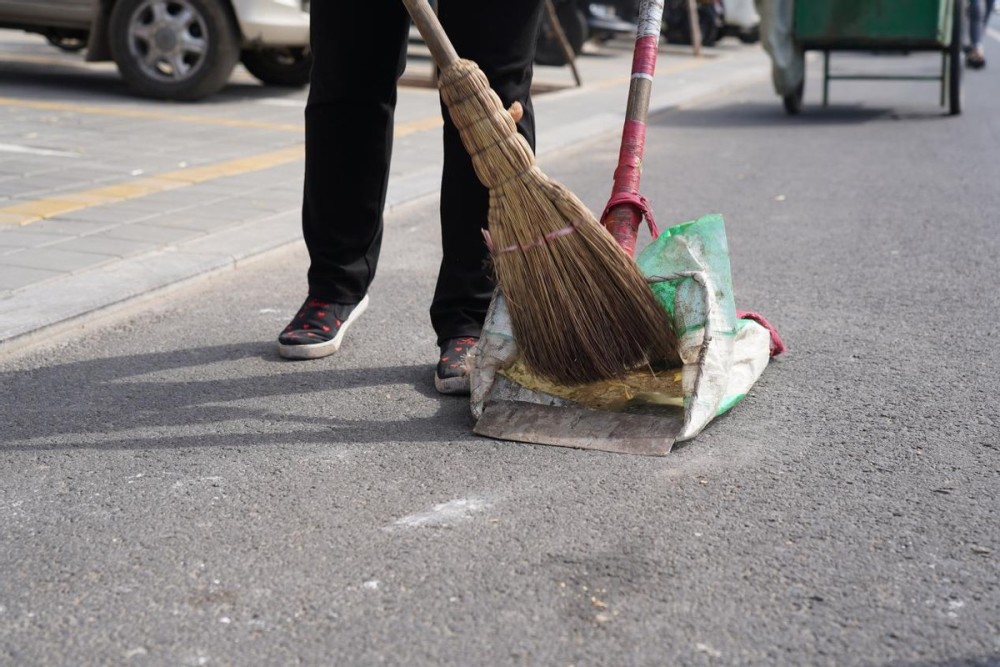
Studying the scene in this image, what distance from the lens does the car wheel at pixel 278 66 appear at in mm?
9387

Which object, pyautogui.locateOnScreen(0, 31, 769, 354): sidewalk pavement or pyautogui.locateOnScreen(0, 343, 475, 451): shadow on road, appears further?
pyautogui.locateOnScreen(0, 31, 769, 354): sidewalk pavement

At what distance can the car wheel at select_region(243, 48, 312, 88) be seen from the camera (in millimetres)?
9387

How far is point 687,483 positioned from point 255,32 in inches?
249

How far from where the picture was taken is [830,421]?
2904mm

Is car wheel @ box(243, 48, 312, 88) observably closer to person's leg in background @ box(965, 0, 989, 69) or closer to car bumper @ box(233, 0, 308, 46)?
car bumper @ box(233, 0, 308, 46)

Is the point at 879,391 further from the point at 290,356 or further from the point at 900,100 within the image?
the point at 900,100

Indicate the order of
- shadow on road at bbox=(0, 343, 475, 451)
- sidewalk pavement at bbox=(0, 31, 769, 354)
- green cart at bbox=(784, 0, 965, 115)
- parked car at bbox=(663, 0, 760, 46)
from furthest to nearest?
1. parked car at bbox=(663, 0, 760, 46)
2. green cart at bbox=(784, 0, 965, 115)
3. sidewalk pavement at bbox=(0, 31, 769, 354)
4. shadow on road at bbox=(0, 343, 475, 451)

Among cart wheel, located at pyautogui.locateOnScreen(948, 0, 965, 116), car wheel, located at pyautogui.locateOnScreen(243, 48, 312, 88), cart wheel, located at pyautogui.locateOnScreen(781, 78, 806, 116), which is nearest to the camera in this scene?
cart wheel, located at pyautogui.locateOnScreen(948, 0, 965, 116)

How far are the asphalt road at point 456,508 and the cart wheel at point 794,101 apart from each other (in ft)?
19.7

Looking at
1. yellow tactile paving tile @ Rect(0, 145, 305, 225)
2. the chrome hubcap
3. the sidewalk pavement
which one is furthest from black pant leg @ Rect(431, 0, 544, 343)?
the chrome hubcap

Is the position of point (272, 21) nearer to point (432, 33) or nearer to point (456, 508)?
point (432, 33)

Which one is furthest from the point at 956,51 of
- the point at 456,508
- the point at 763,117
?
the point at 456,508

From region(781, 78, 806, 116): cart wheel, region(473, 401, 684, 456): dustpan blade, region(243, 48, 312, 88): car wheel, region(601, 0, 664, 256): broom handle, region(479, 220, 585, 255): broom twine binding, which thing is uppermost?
region(601, 0, 664, 256): broom handle

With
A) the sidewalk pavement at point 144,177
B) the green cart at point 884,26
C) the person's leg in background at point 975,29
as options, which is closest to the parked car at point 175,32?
the sidewalk pavement at point 144,177
